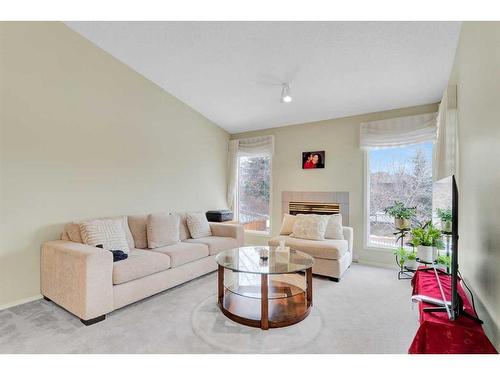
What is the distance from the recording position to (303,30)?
249cm

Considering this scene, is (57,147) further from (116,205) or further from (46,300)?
(46,300)

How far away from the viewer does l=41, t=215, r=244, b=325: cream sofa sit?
2.19 m

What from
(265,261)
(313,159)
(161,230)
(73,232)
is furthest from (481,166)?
(73,232)

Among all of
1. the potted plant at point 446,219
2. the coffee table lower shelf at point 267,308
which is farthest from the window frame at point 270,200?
the potted plant at point 446,219

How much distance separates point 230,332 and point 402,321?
1.50 m

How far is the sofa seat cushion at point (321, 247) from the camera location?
3.26 meters

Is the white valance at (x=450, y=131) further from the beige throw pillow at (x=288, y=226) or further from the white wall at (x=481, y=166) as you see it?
the beige throw pillow at (x=288, y=226)

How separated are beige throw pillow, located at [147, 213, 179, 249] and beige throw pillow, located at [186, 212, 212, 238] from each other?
1.35ft

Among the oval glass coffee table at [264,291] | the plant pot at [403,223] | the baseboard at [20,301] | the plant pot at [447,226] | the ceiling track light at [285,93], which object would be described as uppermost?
the ceiling track light at [285,93]

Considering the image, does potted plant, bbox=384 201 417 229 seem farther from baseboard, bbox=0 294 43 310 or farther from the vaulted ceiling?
baseboard, bbox=0 294 43 310

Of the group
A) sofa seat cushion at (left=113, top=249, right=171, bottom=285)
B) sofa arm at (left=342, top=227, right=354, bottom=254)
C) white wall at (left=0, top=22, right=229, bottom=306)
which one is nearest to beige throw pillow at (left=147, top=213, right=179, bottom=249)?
sofa seat cushion at (left=113, top=249, right=171, bottom=285)

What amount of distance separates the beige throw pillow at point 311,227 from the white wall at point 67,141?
6.73 ft

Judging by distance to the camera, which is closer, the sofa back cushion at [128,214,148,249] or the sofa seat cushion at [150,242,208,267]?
the sofa seat cushion at [150,242,208,267]

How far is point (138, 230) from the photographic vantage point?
3336mm
